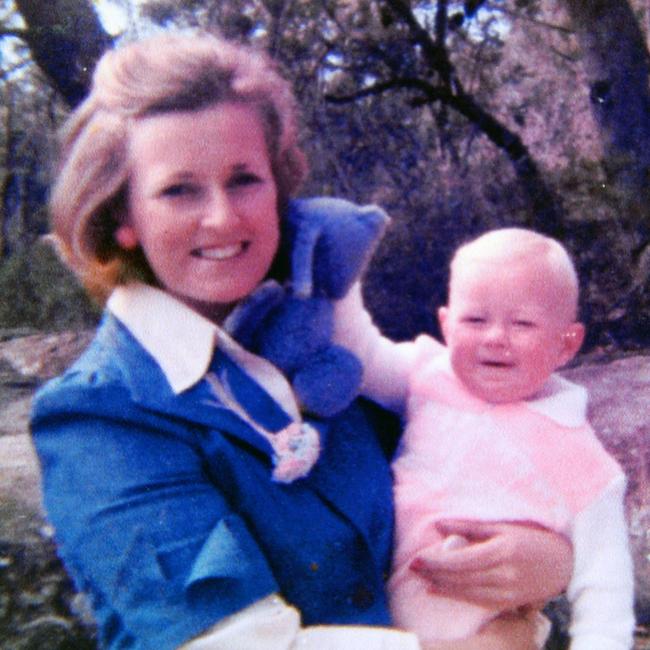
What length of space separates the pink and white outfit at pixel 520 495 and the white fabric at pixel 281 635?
24 cm

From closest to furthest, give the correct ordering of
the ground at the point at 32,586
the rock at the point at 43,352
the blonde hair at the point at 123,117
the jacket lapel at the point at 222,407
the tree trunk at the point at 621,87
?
the jacket lapel at the point at 222,407, the blonde hair at the point at 123,117, the ground at the point at 32,586, the rock at the point at 43,352, the tree trunk at the point at 621,87

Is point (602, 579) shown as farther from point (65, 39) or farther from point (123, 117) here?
point (65, 39)

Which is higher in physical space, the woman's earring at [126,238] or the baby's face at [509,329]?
the woman's earring at [126,238]

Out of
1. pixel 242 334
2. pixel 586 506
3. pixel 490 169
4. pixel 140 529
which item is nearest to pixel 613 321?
pixel 490 169

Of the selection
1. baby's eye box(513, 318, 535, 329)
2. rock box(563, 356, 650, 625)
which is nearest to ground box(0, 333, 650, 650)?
rock box(563, 356, 650, 625)

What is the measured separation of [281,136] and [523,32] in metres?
6.70

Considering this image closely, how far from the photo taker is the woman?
4.84 feet

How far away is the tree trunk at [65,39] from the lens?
430 centimetres

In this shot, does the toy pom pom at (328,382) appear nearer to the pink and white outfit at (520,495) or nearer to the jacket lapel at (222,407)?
the jacket lapel at (222,407)

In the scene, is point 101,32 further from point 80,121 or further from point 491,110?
point 491,110

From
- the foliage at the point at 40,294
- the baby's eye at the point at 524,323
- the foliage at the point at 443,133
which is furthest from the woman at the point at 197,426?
the foliage at the point at 40,294

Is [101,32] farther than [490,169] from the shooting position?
No

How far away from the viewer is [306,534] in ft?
5.49

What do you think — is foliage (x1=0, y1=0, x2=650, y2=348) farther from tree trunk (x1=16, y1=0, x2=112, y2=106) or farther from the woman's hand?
the woman's hand
